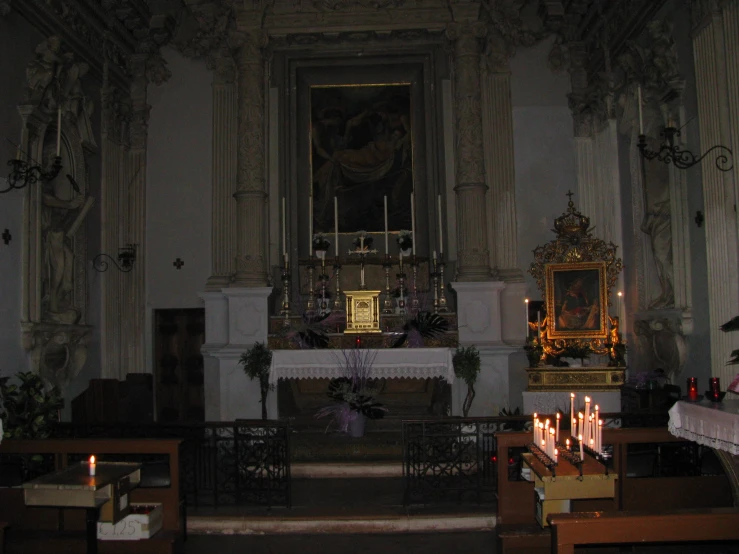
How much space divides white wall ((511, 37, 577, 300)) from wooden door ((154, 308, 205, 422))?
5.39 metres

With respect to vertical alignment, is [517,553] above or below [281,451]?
below

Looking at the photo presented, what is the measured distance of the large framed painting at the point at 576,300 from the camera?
381 inches

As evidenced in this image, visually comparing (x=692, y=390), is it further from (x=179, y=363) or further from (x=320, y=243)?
(x=179, y=363)

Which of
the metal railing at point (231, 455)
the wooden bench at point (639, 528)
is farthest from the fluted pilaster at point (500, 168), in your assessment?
the wooden bench at point (639, 528)

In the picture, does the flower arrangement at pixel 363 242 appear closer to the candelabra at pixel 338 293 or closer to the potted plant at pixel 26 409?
the candelabra at pixel 338 293

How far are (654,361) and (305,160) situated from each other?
5.97 m

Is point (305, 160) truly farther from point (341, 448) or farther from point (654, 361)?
point (654, 361)

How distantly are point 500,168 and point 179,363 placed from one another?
6.04m

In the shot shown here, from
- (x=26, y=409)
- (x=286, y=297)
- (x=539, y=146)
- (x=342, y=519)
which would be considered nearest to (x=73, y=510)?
(x=26, y=409)

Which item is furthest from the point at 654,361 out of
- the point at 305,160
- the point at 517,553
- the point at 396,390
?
the point at 305,160

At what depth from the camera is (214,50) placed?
39.5ft

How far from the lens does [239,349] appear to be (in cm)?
1043

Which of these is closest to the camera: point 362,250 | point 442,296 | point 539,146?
point 442,296

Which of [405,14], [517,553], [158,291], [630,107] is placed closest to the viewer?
[517,553]
